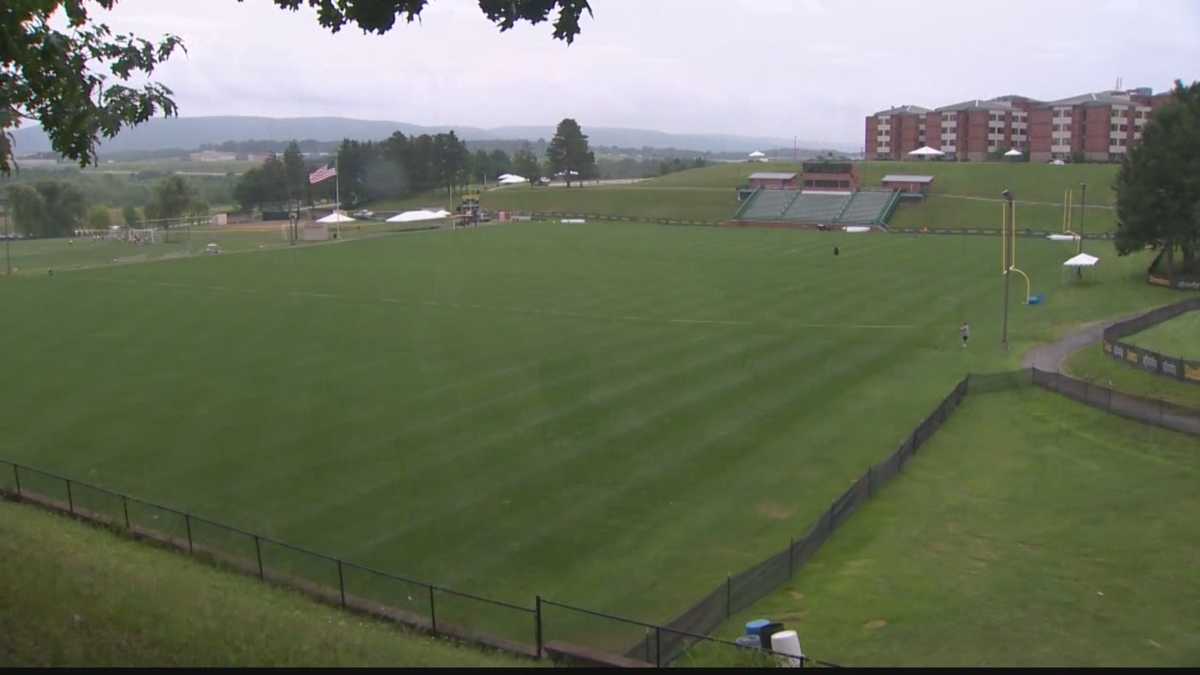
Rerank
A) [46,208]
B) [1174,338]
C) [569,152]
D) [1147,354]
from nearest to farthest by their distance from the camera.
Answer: [1147,354], [1174,338], [46,208], [569,152]

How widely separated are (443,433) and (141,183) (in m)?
137

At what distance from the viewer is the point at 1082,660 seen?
12.8 metres

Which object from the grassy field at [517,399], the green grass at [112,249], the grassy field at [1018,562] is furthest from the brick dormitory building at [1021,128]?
the grassy field at [1018,562]

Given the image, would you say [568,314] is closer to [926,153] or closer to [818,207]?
[818,207]

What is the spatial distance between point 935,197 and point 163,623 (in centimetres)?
9297

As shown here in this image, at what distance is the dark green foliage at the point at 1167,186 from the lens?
1875 inches

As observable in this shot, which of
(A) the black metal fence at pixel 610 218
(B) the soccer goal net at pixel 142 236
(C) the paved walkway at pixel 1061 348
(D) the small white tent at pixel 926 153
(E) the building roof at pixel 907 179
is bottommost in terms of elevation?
(C) the paved walkway at pixel 1061 348

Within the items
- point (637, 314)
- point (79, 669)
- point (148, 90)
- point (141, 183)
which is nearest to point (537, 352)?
point (637, 314)

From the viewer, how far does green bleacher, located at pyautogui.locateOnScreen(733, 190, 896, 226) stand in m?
88.8

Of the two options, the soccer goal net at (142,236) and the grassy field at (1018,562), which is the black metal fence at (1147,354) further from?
the soccer goal net at (142,236)

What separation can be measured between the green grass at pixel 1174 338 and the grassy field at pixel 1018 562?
427 inches

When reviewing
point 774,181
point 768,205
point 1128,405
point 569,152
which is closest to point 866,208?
point 768,205

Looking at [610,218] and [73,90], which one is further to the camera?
[610,218]

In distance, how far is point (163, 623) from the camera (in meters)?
10.6
